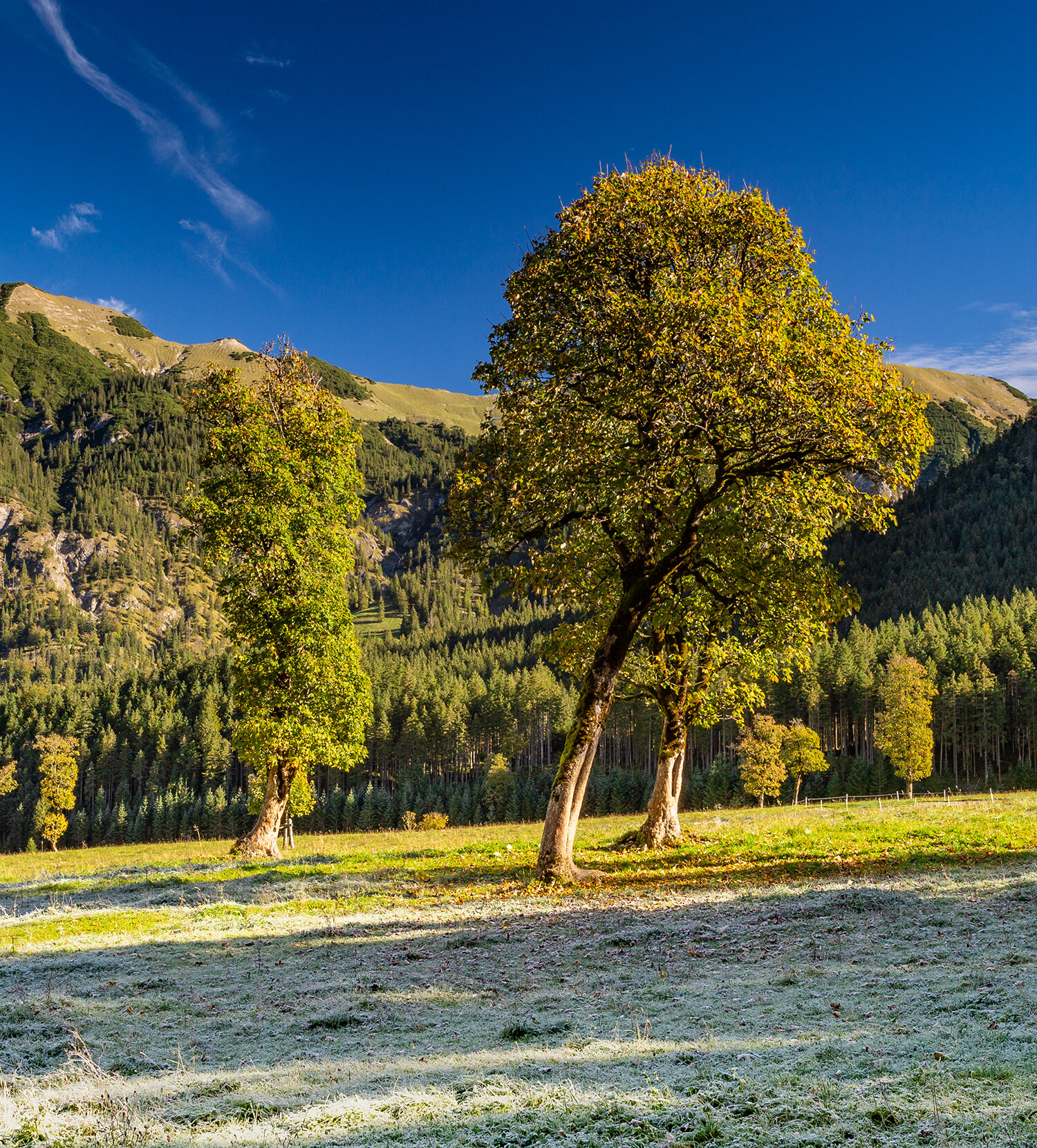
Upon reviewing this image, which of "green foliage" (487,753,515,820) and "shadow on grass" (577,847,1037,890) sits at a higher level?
"shadow on grass" (577,847,1037,890)

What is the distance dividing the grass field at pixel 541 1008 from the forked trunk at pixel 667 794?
173 inches

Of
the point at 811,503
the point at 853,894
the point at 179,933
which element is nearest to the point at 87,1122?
the point at 179,933

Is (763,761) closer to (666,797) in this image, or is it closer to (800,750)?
(800,750)

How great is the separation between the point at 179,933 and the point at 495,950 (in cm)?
673

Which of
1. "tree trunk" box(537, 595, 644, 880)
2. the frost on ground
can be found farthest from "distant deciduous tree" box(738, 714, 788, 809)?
the frost on ground

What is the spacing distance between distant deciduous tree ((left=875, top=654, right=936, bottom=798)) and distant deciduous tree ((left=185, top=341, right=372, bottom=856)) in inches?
2903

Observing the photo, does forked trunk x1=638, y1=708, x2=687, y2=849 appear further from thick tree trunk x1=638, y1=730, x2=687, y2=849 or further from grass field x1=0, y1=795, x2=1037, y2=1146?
grass field x1=0, y1=795, x2=1037, y2=1146

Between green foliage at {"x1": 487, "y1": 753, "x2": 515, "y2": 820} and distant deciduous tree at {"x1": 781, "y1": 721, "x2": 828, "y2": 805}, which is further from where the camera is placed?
green foliage at {"x1": 487, "y1": 753, "x2": 515, "y2": 820}

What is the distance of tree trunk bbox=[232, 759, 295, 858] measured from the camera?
2703cm

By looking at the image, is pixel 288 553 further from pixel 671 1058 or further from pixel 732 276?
pixel 671 1058

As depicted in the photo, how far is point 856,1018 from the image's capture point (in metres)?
7.38

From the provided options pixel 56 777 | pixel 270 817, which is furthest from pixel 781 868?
pixel 56 777

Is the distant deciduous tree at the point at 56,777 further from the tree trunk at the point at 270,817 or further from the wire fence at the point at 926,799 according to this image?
the wire fence at the point at 926,799

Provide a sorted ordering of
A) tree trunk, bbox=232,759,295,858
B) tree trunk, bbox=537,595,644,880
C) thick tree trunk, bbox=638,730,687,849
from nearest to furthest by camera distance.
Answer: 1. tree trunk, bbox=537,595,644,880
2. thick tree trunk, bbox=638,730,687,849
3. tree trunk, bbox=232,759,295,858
